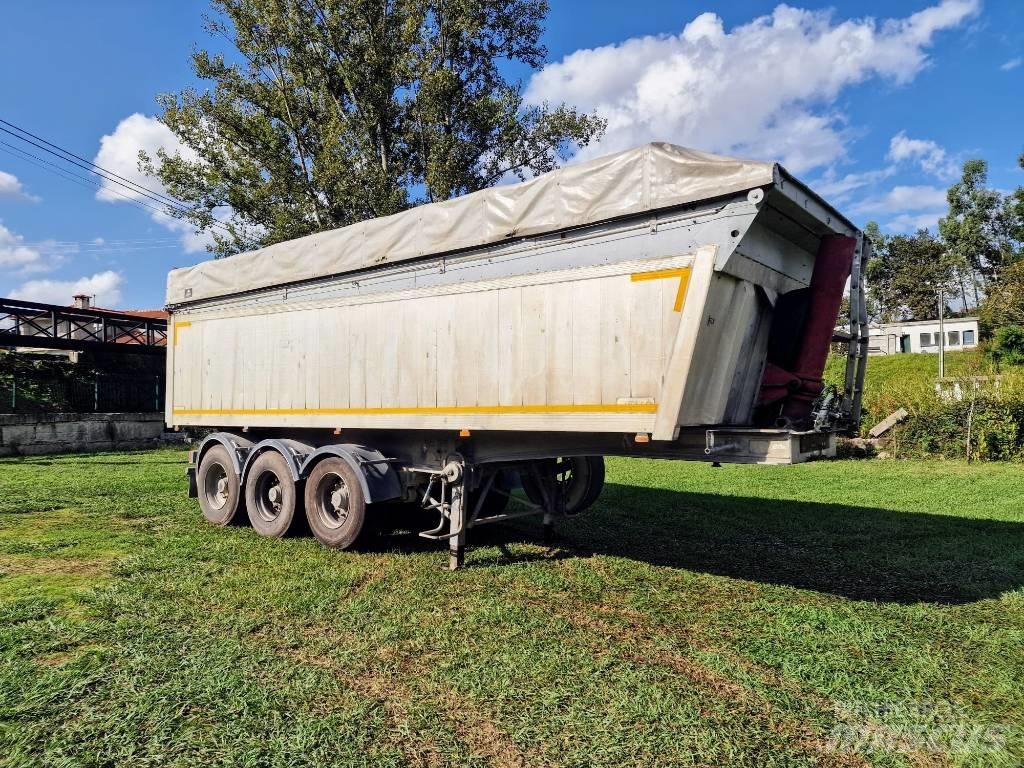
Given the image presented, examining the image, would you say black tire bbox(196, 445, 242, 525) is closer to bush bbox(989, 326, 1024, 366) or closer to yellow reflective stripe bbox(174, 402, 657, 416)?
yellow reflective stripe bbox(174, 402, 657, 416)

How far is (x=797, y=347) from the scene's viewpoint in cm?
583

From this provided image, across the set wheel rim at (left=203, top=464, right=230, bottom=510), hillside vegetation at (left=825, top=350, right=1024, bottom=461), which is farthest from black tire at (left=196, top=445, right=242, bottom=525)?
hillside vegetation at (left=825, top=350, right=1024, bottom=461)

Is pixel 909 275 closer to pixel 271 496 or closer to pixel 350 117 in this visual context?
pixel 350 117

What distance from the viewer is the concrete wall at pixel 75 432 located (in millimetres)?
17770

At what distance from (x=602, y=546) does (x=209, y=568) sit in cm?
427

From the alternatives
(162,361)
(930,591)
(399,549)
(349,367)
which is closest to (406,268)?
(349,367)

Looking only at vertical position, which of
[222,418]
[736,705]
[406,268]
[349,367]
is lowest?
[736,705]

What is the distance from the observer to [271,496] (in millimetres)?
8164

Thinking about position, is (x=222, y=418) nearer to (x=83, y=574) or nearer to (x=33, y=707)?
(x=83, y=574)

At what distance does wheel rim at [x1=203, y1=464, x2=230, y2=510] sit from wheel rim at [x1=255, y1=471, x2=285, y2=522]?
1.04m

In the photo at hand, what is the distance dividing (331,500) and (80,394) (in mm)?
17443

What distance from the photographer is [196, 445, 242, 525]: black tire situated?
8.45m

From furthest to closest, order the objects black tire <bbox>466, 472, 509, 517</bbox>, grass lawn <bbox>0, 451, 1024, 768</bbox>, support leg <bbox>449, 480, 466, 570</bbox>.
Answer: black tire <bbox>466, 472, 509, 517</bbox> → support leg <bbox>449, 480, 466, 570</bbox> → grass lawn <bbox>0, 451, 1024, 768</bbox>

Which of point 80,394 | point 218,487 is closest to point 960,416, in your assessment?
point 218,487
